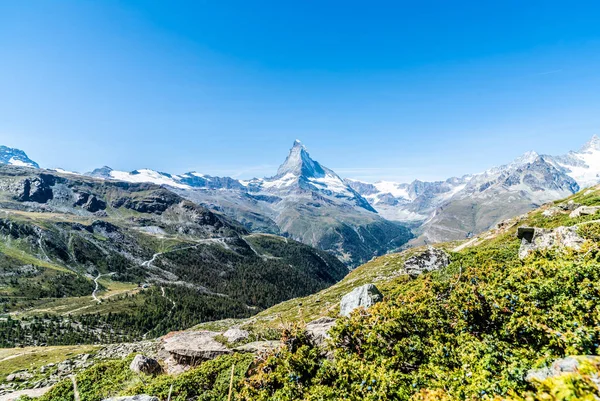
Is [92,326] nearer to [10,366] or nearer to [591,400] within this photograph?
[10,366]

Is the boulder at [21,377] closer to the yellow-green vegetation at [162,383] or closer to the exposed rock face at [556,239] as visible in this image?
the yellow-green vegetation at [162,383]

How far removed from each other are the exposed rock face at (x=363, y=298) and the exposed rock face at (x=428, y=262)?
57.4ft

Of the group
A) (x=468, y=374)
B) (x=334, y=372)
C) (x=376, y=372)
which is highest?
(x=468, y=374)

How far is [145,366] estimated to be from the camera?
2923 cm

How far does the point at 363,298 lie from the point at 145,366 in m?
24.5

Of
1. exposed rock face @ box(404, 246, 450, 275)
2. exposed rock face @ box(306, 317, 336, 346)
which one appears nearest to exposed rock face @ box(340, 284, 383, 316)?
exposed rock face @ box(306, 317, 336, 346)

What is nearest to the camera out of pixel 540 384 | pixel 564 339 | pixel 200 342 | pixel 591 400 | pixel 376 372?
pixel 591 400

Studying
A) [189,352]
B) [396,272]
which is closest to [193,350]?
[189,352]

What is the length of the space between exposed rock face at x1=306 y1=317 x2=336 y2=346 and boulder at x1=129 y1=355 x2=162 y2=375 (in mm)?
17967

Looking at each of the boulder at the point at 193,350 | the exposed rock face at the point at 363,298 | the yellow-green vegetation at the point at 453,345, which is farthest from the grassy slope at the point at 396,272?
the yellow-green vegetation at the point at 453,345

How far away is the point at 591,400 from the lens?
6.55 meters

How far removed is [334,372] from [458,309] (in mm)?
9072

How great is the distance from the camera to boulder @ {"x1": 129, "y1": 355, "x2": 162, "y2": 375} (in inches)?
1128

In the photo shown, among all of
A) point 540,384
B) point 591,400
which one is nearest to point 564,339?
point 540,384
